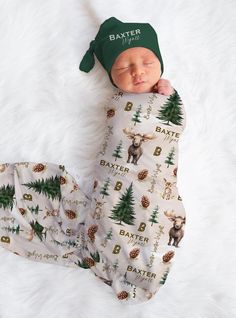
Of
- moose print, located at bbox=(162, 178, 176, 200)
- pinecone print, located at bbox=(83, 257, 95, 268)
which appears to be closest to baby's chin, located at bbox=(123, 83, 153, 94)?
moose print, located at bbox=(162, 178, 176, 200)

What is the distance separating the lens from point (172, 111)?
4.57ft

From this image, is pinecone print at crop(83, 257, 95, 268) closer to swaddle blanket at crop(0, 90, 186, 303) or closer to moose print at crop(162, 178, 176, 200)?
swaddle blanket at crop(0, 90, 186, 303)

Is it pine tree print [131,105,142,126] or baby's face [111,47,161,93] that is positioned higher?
baby's face [111,47,161,93]

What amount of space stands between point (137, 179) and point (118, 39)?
14.9 inches

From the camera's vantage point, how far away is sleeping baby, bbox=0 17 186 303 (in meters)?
1.35

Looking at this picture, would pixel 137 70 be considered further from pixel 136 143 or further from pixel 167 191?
pixel 167 191

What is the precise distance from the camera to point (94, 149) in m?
1.47

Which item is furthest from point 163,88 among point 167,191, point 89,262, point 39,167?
point 89,262

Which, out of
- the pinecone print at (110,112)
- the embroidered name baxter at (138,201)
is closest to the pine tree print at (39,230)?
the embroidered name baxter at (138,201)

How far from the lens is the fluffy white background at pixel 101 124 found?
1415 millimetres

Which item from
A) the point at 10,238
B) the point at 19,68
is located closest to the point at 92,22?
the point at 19,68

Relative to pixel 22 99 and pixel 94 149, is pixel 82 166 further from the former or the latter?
pixel 22 99

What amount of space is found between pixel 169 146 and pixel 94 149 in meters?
0.22

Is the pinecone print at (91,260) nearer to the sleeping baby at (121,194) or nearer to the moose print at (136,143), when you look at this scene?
the sleeping baby at (121,194)
